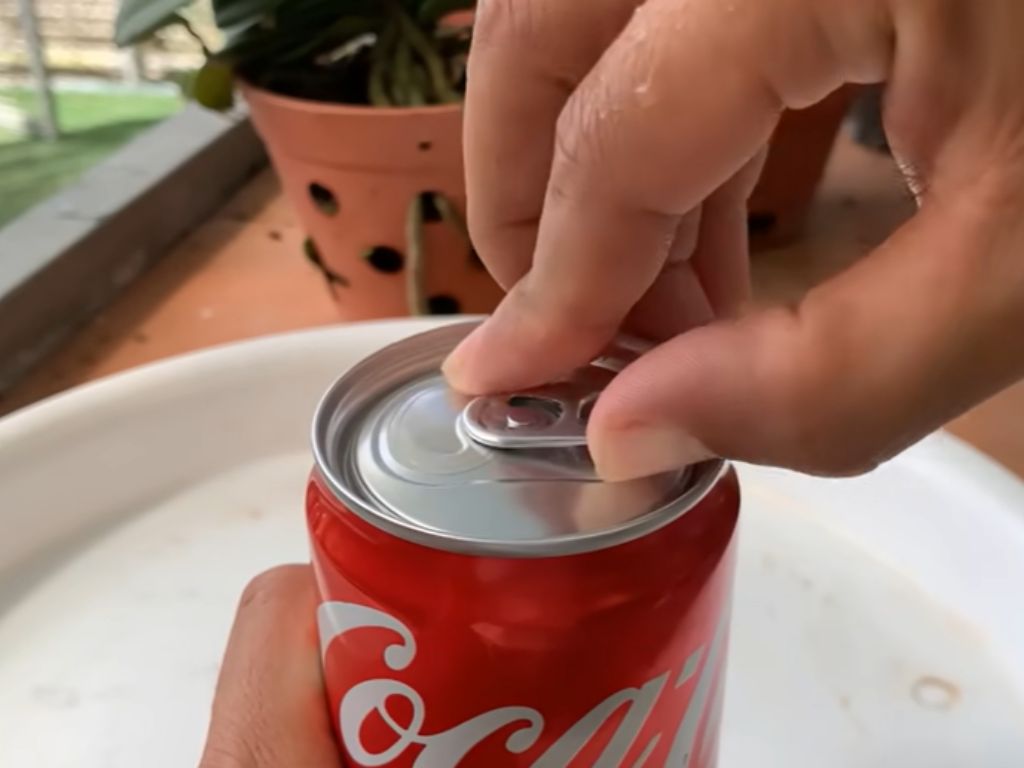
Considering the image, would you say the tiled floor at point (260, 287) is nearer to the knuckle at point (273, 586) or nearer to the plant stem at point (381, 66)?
the plant stem at point (381, 66)

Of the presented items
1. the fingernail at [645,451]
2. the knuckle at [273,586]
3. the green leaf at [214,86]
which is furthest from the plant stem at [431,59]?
the fingernail at [645,451]

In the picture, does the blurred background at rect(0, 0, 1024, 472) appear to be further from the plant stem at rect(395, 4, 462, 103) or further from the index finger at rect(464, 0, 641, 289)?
the index finger at rect(464, 0, 641, 289)

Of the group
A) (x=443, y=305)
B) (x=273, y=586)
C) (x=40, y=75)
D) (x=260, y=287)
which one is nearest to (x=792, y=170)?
(x=443, y=305)

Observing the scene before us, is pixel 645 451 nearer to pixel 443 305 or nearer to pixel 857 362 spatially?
pixel 857 362

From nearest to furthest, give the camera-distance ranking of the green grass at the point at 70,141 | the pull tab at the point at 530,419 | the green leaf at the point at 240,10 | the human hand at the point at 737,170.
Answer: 1. the human hand at the point at 737,170
2. the pull tab at the point at 530,419
3. the green leaf at the point at 240,10
4. the green grass at the point at 70,141

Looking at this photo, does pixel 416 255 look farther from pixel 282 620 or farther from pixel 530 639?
pixel 530 639
